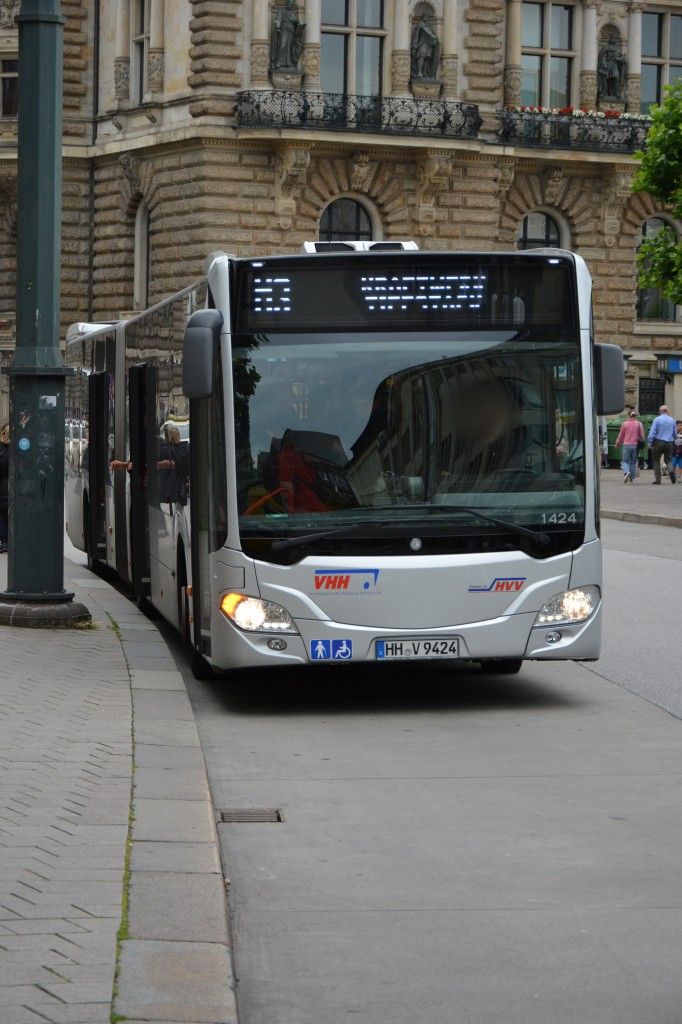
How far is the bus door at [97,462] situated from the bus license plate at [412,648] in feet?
24.9

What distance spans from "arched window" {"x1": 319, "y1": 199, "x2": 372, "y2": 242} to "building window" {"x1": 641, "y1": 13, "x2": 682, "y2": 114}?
9.06 m

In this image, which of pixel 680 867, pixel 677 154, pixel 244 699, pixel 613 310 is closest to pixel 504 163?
pixel 613 310

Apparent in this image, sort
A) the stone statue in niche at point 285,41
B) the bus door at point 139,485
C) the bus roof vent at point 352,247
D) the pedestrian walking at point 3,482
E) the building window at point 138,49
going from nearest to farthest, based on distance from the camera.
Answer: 1. the bus roof vent at point 352,247
2. the bus door at point 139,485
3. the pedestrian walking at point 3,482
4. the stone statue in niche at point 285,41
5. the building window at point 138,49

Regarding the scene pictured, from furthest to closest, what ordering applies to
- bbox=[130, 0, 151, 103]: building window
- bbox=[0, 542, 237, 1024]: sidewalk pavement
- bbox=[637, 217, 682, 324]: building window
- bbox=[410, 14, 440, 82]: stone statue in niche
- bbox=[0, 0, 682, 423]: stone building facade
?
bbox=[637, 217, 682, 324]: building window, bbox=[130, 0, 151, 103]: building window, bbox=[410, 14, 440, 82]: stone statue in niche, bbox=[0, 0, 682, 423]: stone building facade, bbox=[0, 542, 237, 1024]: sidewalk pavement

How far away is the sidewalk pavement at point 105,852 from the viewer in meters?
4.38

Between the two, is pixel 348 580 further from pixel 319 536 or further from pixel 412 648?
pixel 412 648

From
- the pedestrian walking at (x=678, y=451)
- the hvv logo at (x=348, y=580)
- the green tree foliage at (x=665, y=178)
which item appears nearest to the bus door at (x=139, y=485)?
the hvv logo at (x=348, y=580)

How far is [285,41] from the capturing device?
134ft

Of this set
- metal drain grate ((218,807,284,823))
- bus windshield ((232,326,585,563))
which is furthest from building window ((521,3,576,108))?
metal drain grate ((218,807,284,823))

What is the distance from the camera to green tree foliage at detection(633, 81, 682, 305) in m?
30.4

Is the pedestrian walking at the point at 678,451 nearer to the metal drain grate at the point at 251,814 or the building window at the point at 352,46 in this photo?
the building window at the point at 352,46

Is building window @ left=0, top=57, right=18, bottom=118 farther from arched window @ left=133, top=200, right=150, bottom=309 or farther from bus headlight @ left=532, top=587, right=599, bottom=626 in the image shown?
bus headlight @ left=532, top=587, right=599, bottom=626

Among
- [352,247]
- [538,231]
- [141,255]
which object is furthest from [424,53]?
[352,247]

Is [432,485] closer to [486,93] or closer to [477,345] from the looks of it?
[477,345]
